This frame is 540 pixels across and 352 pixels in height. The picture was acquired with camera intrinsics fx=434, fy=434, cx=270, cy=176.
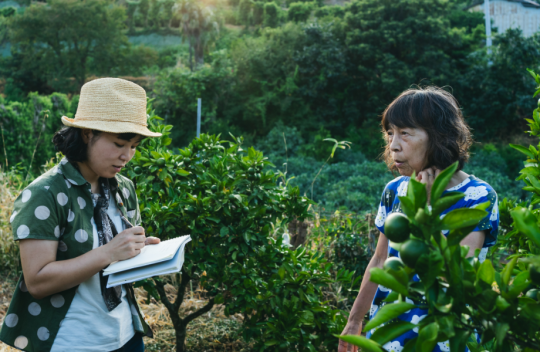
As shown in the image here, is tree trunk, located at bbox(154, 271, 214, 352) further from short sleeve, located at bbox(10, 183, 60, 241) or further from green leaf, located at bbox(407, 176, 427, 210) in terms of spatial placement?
green leaf, located at bbox(407, 176, 427, 210)

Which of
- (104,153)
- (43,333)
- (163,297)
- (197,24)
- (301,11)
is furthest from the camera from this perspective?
(197,24)

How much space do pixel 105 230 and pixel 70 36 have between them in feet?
92.5

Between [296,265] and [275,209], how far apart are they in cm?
34

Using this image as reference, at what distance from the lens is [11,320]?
148cm

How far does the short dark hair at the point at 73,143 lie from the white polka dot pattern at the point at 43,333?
0.58 meters

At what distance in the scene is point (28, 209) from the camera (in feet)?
4.52

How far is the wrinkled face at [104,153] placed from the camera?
156cm

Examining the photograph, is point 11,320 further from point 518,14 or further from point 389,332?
point 518,14

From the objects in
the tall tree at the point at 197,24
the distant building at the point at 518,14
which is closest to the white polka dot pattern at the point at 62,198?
the tall tree at the point at 197,24

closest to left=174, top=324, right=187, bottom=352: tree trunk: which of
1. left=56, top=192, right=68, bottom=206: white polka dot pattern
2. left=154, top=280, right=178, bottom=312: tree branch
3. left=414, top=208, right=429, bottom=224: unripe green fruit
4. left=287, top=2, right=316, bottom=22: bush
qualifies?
left=154, top=280, right=178, bottom=312: tree branch

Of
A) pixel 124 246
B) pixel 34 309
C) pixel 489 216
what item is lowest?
pixel 34 309

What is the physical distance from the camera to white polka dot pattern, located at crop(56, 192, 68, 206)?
1.44m

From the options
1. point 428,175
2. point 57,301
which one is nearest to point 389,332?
point 428,175

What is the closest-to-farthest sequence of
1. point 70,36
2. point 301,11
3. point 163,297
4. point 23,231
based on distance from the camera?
point 23,231 → point 163,297 → point 301,11 → point 70,36
